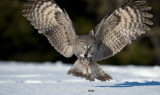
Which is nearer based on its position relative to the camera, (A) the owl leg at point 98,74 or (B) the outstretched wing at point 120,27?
(A) the owl leg at point 98,74

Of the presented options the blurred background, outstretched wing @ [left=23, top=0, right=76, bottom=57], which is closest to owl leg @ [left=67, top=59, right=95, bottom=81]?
outstretched wing @ [left=23, top=0, right=76, bottom=57]

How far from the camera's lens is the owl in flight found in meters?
4.87

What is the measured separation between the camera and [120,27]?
5145 millimetres

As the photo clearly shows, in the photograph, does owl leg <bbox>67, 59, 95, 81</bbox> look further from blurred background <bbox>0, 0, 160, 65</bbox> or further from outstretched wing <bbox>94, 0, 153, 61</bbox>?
blurred background <bbox>0, 0, 160, 65</bbox>

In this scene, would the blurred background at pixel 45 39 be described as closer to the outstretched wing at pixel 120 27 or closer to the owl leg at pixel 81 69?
the outstretched wing at pixel 120 27

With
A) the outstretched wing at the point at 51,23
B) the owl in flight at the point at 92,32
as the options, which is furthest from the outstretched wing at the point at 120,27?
the outstretched wing at the point at 51,23

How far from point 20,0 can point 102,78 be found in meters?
10.6

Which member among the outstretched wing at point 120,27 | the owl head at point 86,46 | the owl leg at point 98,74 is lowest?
the owl leg at point 98,74

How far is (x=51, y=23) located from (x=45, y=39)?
9.35m

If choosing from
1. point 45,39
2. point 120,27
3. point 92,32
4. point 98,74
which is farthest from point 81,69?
point 45,39

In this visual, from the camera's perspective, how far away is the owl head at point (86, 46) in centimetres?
487

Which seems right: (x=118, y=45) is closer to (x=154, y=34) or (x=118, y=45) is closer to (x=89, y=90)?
(x=89, y=90)

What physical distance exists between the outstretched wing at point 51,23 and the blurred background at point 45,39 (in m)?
8.70

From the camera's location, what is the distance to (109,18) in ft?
16.4
